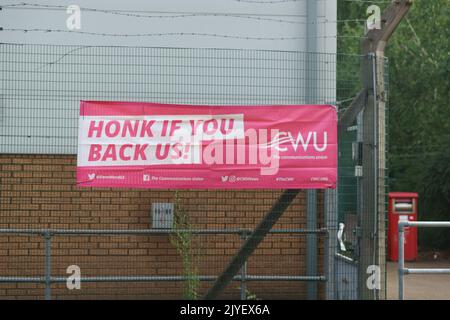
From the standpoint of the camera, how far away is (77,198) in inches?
366

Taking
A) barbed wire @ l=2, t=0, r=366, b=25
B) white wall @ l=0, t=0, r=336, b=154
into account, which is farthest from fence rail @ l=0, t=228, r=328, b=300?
barbed wire @ l=2, t=0, r=366, b=25

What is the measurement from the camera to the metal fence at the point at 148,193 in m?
9.14

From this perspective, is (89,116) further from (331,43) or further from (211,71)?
(331,43)

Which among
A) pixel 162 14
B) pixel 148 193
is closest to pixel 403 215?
pixel 148 193

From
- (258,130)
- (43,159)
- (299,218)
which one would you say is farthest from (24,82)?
(299,218)

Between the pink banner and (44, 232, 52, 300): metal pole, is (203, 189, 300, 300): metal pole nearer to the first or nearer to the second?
the pink banner

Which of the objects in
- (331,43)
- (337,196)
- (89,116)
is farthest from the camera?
(331,43)

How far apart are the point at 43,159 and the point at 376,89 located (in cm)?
386

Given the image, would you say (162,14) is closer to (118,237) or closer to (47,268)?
(118,237)

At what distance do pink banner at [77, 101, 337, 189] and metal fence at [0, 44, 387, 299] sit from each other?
2.24 ft

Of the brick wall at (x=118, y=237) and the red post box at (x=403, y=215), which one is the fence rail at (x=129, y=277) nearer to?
the brick wall at (x=118, y=237)

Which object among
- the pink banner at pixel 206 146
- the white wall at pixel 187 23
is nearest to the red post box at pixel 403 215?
the white wall at pixel 187 23

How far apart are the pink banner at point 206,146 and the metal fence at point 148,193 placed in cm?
68

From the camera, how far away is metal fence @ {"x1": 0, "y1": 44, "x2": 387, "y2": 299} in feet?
30.0
